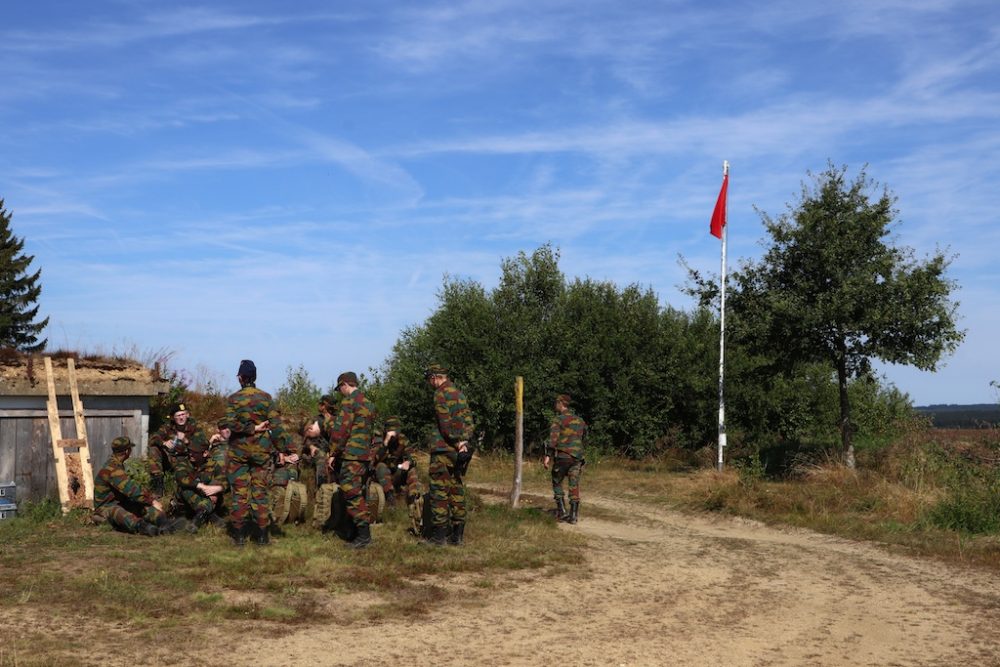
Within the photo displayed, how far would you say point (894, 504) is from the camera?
15.1 meters

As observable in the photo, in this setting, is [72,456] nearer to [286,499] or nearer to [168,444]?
[168,444]

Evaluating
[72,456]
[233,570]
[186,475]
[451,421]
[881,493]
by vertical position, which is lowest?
[233,570]

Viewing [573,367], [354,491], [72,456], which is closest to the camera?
[354,491]

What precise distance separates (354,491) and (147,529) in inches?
111

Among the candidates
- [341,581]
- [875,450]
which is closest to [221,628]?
[341,581]

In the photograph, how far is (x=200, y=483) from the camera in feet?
41.9

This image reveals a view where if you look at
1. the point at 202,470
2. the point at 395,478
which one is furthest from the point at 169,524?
the point at 395,478

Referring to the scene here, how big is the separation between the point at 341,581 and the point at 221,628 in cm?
199

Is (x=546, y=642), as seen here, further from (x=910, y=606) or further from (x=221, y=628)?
(x=910, y=606)

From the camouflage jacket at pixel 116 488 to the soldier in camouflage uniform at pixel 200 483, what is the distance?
65 cm

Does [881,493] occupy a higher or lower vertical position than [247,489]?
lower

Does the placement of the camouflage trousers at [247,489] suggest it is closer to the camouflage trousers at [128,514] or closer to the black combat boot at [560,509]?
the camouflage trousers at [128,514]

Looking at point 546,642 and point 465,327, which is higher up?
point 465,327

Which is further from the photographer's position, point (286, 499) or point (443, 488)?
point (286, 499)
